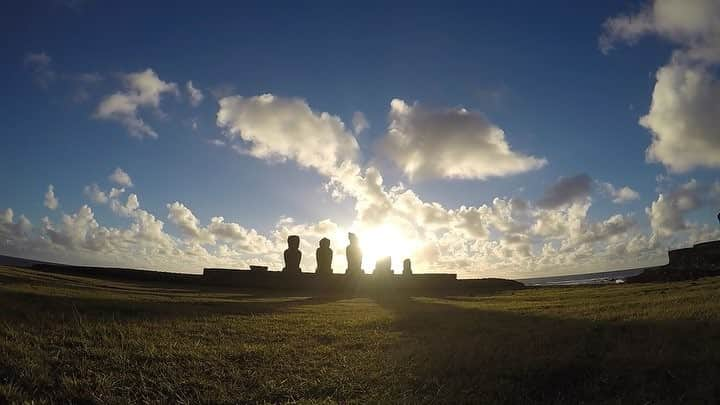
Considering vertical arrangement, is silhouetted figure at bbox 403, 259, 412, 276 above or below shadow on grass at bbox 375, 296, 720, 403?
below

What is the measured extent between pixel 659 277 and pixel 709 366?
4718 cm

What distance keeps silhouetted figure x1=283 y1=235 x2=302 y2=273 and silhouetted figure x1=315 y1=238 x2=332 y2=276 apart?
2838 millimetres

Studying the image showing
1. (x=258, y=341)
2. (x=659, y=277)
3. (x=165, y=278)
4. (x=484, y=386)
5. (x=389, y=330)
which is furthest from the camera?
(x=165, y=278)

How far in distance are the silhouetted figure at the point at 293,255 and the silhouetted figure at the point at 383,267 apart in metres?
11.6

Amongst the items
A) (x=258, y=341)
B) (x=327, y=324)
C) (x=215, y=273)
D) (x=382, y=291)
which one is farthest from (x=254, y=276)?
(x=258, y=341)

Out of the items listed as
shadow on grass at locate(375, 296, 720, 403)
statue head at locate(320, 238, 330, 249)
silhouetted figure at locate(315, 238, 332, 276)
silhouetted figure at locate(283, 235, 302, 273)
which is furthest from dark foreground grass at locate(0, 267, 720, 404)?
statue head at locate(320, 238, 330, 249)

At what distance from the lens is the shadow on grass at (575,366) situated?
5.45 metres

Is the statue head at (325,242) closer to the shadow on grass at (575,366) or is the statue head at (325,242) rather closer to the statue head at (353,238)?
the statue head at (353,238)

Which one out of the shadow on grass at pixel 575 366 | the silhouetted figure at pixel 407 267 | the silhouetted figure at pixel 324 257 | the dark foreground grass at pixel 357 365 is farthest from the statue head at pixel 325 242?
the shadow on grass at pixel 575 366

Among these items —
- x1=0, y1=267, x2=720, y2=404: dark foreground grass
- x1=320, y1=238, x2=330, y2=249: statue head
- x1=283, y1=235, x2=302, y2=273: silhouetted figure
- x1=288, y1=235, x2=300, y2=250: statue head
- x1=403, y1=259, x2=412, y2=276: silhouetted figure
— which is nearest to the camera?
x1=0, y1=267, x2=720, y2=404: dark foreground grass

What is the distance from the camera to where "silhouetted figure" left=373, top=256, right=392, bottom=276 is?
59569 millimetres

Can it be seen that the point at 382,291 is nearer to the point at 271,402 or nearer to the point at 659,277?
the point at 659,277

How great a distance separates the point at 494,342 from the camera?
8.77 metres

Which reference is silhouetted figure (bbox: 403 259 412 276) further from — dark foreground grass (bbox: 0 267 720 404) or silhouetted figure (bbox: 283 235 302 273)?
dark foreground grass (bbox: 0 267 720 404)
